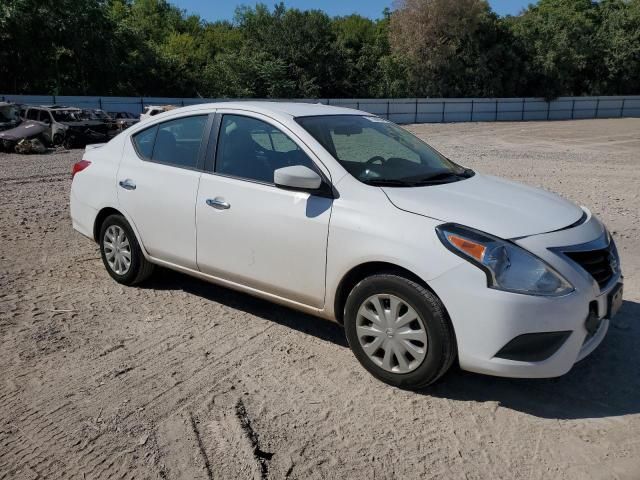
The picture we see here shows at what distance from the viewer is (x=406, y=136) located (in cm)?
472

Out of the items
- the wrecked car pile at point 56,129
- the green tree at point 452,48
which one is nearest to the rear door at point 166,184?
the wrecked car pile at point 56,129

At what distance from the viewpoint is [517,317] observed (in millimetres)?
3055

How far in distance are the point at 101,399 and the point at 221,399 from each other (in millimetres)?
689

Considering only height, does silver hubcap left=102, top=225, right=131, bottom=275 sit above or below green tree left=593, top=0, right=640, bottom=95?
below

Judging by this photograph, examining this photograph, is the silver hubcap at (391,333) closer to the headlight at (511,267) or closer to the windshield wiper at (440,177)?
the headlight at (511,267)

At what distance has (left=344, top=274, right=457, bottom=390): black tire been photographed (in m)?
3.24

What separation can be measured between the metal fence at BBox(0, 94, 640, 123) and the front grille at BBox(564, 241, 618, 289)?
31.8m

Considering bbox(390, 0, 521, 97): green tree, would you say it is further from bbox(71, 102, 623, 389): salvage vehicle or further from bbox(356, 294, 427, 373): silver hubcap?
bbox(356, 294, 427, 373): silver hubcap

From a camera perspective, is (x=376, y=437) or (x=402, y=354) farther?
(x=402, y=354)

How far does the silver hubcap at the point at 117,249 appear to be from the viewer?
5.09 meters

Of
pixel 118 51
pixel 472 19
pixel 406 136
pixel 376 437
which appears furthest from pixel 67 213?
pixel 472 19

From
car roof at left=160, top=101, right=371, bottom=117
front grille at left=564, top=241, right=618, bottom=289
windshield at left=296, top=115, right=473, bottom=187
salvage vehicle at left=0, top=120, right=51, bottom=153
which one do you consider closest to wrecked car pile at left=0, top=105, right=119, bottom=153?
salvage vehicle at left=0, top=120, right=51, bottom=153

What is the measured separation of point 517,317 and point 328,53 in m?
48.6

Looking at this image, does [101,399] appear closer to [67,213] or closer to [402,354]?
[402,354]
